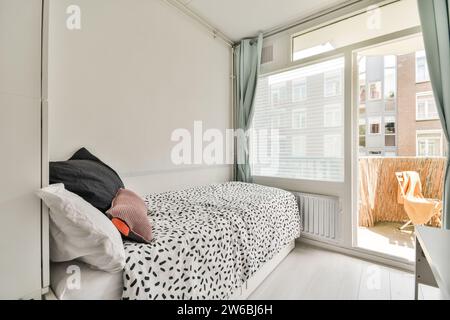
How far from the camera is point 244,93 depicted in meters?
2.97

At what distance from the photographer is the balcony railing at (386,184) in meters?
3.07

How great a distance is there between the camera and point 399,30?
2014mm

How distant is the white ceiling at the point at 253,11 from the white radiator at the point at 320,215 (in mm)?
2130

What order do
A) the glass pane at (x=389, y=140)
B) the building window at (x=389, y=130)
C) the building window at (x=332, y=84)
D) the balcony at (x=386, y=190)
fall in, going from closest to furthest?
the building window at (x=332, y=84) < the balcony at (x=386, y=190) < the glass pane at (x=389, y=140) < the building window at (x=389, y=130)

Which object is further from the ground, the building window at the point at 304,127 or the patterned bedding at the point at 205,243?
the building window at the point at 304,127

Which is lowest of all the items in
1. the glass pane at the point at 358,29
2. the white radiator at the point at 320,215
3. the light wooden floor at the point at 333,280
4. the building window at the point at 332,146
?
the light wooden floor at the point at 333,280

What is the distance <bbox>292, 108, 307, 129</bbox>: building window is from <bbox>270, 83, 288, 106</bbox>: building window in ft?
0.76

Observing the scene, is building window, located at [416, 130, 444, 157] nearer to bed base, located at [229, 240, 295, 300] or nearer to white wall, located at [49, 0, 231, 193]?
bed base, located at [229, 240, 295, 300]

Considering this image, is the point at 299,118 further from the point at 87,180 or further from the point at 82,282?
the point at 82,282

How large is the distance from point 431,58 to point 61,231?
113 inches

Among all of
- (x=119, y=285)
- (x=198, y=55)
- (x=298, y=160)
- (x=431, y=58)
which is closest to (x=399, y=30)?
(x=431, y=58)

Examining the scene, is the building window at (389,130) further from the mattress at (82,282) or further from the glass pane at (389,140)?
the mattress at (82,282)

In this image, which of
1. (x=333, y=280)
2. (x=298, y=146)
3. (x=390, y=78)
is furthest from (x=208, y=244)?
(x=390, y=78)

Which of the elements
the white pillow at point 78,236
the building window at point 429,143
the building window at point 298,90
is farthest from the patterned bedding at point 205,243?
the building window at point 429,143
